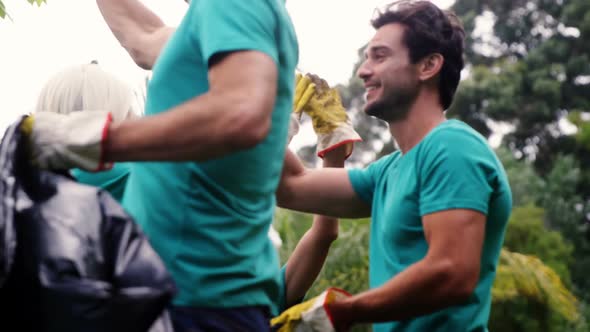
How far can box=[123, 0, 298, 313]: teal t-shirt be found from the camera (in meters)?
2.05

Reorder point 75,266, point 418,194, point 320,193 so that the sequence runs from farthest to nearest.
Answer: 1. point 320,193
2. point 418,194
3. point 75,266

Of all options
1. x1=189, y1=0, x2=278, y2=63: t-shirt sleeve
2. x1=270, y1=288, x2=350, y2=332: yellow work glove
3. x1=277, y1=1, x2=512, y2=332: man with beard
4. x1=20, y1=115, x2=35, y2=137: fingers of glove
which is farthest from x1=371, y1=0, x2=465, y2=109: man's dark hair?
x1=20, y1=115, x2=35, y2=137: fingers of glove

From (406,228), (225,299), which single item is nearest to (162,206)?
(225,299)

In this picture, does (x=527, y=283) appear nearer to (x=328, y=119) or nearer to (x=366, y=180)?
(x=328, y=119)

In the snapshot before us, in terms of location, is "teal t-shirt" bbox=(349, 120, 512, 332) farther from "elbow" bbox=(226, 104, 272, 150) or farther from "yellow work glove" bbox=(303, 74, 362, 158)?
"elbow" bbox=(226, 104, 272, 150)

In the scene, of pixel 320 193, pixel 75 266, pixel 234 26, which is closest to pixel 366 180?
pixel 320 193

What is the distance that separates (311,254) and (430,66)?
926 mm

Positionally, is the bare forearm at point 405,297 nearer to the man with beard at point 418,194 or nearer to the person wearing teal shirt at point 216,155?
the man with beard at point 418,194

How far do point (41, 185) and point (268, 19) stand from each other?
0.58m

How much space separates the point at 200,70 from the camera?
210 centimetres

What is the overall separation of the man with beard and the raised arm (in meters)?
0.87

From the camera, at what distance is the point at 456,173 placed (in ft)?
9.71

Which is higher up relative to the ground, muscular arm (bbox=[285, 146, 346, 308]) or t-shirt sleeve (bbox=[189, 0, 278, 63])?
t-shirt sleeve (bbox=[189, 0, 278, 63])

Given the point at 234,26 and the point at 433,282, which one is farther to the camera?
the point at 433,282
